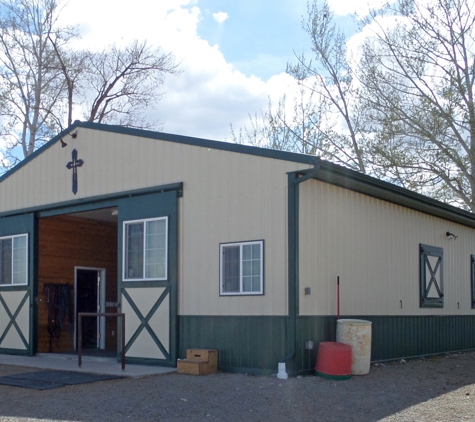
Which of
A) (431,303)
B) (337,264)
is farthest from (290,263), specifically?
(431,303)

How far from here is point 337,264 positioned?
11.6 meters

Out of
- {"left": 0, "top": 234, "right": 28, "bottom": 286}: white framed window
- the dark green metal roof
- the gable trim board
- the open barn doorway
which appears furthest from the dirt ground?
{"left": 0, "top": 234, "right": 28, "bottom": 286}: white framed window

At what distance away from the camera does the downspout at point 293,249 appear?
10.4 metres

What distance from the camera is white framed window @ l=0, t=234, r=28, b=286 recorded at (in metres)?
15.1

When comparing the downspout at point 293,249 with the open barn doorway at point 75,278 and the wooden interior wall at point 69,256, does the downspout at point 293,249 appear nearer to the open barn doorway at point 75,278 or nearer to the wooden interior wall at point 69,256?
the open barn doorway at point 75,278

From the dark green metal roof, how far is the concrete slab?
3.90m

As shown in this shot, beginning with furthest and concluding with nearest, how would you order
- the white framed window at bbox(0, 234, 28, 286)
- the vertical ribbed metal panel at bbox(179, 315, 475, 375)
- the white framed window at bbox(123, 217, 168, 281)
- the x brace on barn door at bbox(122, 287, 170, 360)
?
1. the white framed window at bbox(0, 234, 28, 286)
2. the white framed window at bbox(123, 217, 168, 281)
3. the x brace on barn door at bbox(122, 287, 170, 360)
4. the vertical ribbed metal panel at bbox(179, 315, 475, 375)

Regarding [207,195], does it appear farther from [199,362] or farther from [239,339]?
[199,362]

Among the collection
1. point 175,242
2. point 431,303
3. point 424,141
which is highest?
point 424,141

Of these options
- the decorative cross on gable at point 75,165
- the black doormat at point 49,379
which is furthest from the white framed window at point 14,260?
the black doormat at point 49,379

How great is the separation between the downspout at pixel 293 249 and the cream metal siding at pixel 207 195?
110mm

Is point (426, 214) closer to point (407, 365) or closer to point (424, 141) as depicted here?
point (407, 365)

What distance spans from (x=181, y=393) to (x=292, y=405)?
1.62 meters

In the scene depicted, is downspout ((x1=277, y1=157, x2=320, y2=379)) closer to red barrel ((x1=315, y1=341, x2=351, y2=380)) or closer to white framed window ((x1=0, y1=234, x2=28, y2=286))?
red barrel ((x1=315, y1=341, x2=351, y2=380))
